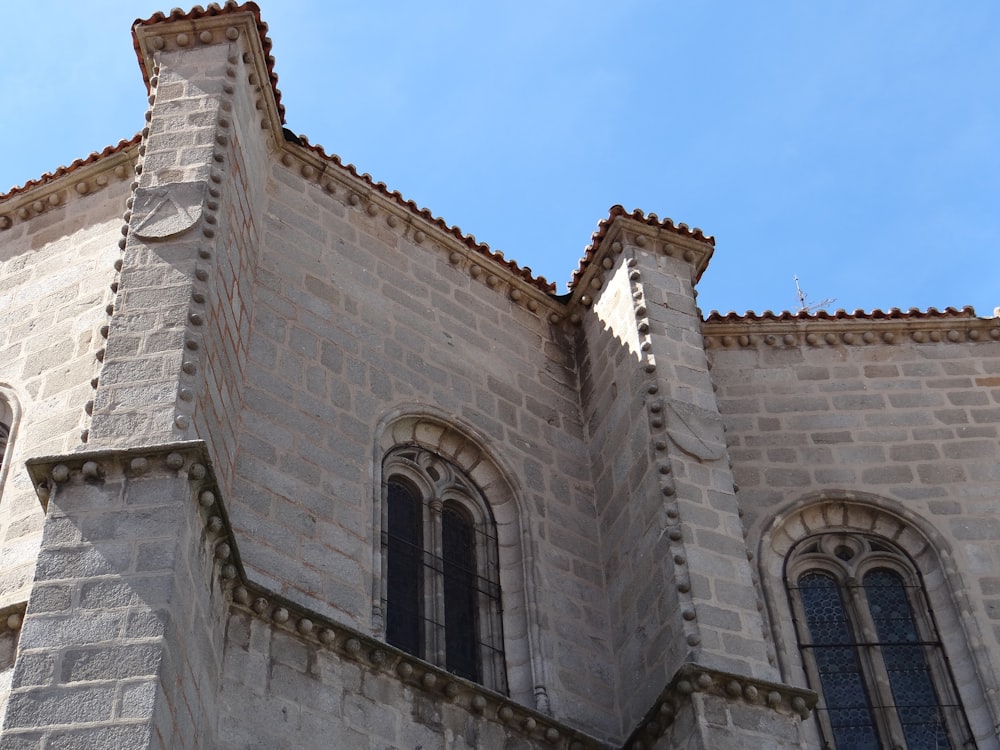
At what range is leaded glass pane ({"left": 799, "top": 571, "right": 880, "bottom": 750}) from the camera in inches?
486

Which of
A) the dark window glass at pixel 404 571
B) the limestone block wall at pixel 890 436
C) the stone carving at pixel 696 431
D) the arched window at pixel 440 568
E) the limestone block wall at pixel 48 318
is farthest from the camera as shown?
the limestone block wall at pixel 890 436

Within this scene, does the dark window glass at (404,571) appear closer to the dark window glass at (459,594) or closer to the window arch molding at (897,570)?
the dark window glass at (459,594)

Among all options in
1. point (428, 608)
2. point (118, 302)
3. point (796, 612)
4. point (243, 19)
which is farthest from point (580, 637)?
point (243, 19)

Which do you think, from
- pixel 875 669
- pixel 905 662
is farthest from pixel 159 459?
pixel 905 662

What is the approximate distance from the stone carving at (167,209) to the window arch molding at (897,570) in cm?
495

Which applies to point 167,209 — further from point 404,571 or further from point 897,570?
point 897,570

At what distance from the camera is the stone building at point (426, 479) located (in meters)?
9.31

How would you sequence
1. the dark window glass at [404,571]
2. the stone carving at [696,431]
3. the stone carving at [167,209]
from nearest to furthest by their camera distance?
the stone carving at [167,209], the dark window glass at [404,571], the stone carving at [696,431]

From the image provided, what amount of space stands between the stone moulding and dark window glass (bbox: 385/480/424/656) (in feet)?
5.63

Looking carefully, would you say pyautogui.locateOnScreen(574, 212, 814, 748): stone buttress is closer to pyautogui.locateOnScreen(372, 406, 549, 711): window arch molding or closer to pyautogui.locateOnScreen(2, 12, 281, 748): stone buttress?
pyautogui.locateOnScreen(372, 406, 549, 711): window arch molding

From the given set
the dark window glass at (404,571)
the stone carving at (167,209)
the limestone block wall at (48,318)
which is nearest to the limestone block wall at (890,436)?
the dark window glass at (404,571)

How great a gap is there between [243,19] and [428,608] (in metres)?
4.63

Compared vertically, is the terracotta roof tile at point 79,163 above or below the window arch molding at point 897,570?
above

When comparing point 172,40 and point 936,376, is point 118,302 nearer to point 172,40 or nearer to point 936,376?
point 172,40
